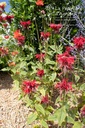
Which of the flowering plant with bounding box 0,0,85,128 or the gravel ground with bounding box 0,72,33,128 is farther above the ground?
the flowering plant with bounding box 0,0,85,128

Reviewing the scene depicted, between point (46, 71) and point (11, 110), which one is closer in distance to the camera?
point (46, 71)

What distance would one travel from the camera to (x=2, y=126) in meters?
4.45

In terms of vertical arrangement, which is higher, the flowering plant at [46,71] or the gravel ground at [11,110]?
the flowering plant at [46,71]

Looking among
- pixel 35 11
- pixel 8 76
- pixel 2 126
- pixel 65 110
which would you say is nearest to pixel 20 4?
pixel 35 11

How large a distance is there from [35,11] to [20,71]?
171cm

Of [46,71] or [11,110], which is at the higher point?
[46,71]

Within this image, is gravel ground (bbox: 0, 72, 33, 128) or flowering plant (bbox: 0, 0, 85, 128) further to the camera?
gravel ground (bbox: 0, 72, 33, 128)

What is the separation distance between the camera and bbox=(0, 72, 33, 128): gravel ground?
177 inches

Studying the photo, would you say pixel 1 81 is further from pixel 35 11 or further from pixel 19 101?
pixel 35 11

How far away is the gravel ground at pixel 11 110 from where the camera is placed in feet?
14.7

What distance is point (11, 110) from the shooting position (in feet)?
15.7

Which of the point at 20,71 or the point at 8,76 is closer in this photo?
the point at 20,71

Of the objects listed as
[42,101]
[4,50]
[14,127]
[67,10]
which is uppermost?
[67,10]

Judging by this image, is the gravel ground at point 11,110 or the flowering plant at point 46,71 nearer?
the flowering plant at point 46,71
